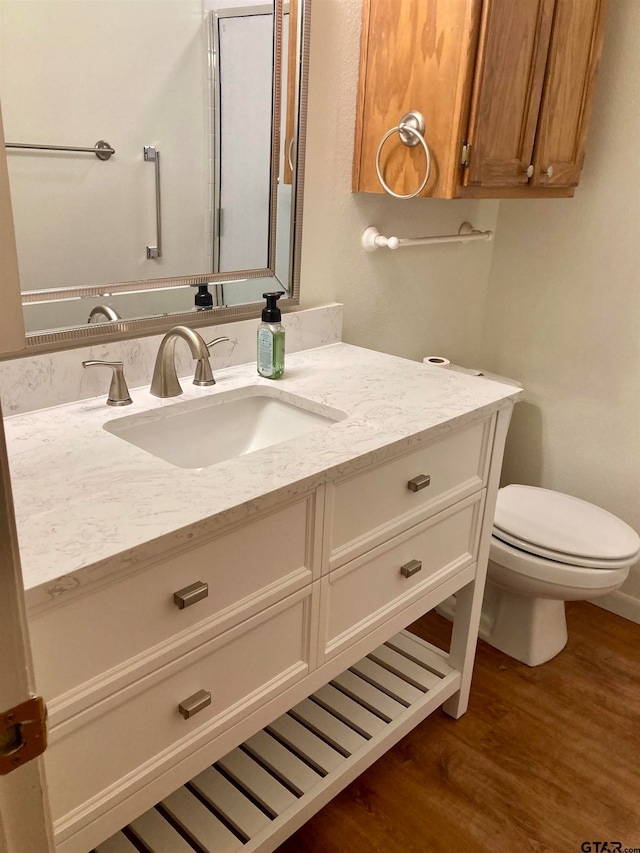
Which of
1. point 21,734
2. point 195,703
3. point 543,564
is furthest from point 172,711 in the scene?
point 543,564

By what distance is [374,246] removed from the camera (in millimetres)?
1892

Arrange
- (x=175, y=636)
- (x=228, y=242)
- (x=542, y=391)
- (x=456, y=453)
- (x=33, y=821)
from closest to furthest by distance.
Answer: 1. (x=33, y=821)
2. (x=175, y=636)
3. (x=456, y=453)
4. (x=228, y=242)
5. (x=542, y=391)

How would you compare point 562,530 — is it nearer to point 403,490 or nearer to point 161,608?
point 403,490

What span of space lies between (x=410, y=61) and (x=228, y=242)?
0.59m

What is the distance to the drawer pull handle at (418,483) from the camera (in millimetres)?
1354

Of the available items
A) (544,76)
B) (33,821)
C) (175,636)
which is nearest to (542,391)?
(544,76)

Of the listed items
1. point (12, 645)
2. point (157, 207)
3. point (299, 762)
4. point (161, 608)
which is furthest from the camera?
point (299, 762)

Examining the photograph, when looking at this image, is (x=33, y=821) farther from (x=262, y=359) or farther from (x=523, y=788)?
(x=523, y=788)

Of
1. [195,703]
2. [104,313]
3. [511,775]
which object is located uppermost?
[104,313]

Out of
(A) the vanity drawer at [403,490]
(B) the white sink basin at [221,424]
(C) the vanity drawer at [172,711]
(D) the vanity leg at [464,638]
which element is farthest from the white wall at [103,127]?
(D) the vanity leg at [464,638]

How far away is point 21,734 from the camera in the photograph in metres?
0.58

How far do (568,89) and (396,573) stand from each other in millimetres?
1334

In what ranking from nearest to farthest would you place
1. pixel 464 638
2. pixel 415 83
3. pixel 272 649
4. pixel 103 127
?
1. pixel 272 649
2. pixel 103 127
3. pixel 415 83
4. pixel 464 638

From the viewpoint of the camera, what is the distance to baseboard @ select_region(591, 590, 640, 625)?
2268mm
